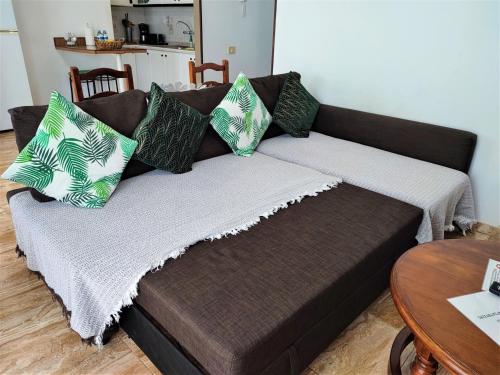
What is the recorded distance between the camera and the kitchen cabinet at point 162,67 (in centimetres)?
449

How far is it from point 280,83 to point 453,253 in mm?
1828

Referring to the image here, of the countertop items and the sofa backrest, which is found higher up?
the countertop items

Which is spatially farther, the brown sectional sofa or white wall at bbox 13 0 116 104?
white wall at bbox 13 0 116 104

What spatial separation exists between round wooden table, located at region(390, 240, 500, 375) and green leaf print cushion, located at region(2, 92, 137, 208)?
4.17 ft

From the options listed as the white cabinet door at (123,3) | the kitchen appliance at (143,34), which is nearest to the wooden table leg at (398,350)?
the kitchen appliance at (143,34)

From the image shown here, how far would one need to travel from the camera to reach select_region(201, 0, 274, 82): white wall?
3889mm

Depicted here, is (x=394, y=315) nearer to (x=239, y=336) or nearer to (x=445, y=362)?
(x=445, y=362)

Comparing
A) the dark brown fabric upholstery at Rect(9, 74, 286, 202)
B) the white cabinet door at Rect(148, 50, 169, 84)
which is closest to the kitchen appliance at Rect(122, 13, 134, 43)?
the white cabinet door at Rect(148, 50, 169, 84)

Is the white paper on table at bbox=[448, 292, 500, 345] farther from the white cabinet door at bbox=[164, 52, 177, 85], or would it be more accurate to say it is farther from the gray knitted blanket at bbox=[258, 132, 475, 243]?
the white cabinet door at bbox=[164, 52, 177, 85]

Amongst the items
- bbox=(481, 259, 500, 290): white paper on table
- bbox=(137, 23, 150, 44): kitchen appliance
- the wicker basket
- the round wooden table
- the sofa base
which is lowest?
the sofa base

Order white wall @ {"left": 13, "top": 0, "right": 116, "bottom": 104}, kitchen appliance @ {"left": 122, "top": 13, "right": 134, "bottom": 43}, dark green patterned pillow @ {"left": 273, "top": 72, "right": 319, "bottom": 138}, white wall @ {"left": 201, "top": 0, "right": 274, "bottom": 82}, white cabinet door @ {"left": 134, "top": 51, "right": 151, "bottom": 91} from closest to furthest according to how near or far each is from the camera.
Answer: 1. dark green patterned pillow @ {"left": 273, "top": 72, "right": 319, "bottom": 138}
2. white wall @ {"left": 201, "top": 0, "right": 274, "bottom": 82}
3. white wall @ {"left": 13, "top": 0, "right": 116, "bottom": 104}
4. white cabinet door @ {"left": 134, "top": 51, "right": 151, "bottom": 91}
5. kitchen appliance @ {"left": 122, "top": 13, "right": 134, "bottom": 43}

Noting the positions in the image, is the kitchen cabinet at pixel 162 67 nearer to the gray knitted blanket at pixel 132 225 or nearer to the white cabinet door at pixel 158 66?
the white cabinet door at pixel 158 66

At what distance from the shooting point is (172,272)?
1199 millimetres

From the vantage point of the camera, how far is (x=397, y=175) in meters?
2.01
